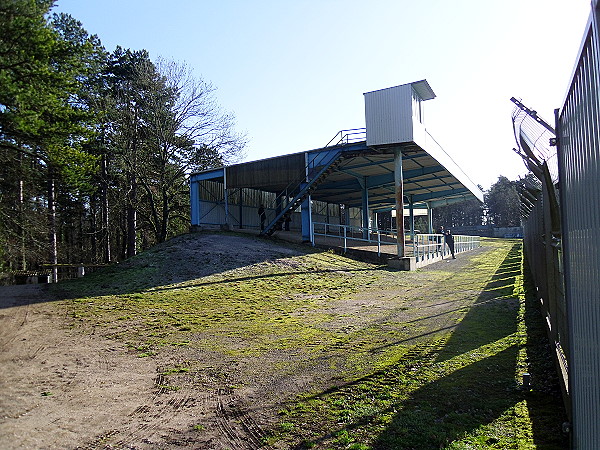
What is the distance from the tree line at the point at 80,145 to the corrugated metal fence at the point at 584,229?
45.9 feet

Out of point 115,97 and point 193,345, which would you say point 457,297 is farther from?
point 115,97

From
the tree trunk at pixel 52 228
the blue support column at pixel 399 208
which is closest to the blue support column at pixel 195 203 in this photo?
the tree trunk at pixel 52 228

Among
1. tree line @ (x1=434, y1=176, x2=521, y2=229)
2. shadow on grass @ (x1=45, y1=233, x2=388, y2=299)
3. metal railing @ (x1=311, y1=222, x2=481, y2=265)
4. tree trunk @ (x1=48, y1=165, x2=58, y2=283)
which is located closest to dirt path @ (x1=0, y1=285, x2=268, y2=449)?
shadow on grass @ (x1=45, y1=233, x2=388, y2=299)

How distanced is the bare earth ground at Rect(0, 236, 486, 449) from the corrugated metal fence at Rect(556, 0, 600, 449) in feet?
8.32

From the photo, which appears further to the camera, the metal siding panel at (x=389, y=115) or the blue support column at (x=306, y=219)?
the blue support column at (x=306, y=219)

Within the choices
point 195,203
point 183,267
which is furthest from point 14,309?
point 195,203

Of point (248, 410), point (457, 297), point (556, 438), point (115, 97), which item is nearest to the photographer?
point (556, 438)

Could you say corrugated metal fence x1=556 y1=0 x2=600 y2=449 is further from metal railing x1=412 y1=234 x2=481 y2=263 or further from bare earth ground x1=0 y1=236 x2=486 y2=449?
metal railing x1=412 y1=234 x2=481 y2=263

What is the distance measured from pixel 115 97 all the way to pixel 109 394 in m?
30.4

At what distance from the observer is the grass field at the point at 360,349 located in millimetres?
3830

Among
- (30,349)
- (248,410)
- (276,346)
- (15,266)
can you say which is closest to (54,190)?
(15,266)

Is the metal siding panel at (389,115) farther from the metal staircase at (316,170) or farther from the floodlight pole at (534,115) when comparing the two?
the floodlight pole at (534,115)

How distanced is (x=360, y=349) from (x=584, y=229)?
14.9 ft

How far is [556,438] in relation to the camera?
3447mm
